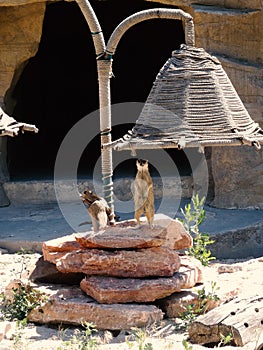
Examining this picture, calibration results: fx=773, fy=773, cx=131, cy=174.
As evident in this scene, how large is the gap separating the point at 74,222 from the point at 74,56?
644 cm

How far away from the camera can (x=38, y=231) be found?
8.54 meters

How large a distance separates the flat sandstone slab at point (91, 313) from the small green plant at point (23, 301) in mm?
50

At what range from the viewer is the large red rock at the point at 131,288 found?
19.2ft

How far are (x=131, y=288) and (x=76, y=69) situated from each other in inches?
368

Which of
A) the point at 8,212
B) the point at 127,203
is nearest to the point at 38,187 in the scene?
the point at 8,212

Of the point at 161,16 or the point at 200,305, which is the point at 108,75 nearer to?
the point at 161,16

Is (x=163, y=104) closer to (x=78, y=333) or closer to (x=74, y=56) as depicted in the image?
(x=78, y=333)

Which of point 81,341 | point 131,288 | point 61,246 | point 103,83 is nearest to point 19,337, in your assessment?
point 81,341

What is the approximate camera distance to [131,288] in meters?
5.86

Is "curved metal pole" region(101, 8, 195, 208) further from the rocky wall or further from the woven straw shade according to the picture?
the rocky wall

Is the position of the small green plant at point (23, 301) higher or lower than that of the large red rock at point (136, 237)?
lower

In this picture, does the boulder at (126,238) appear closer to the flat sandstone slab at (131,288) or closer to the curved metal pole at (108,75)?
the flat sandstone slab at (131,288)

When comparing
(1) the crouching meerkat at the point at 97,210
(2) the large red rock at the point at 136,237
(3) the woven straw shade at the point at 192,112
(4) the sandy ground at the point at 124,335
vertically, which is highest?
(3) the woven straw shade at the point at 192,112

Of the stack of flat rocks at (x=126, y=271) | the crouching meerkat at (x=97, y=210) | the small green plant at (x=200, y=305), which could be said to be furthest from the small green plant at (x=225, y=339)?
the crouching meerkat at (x=97, y=210)
